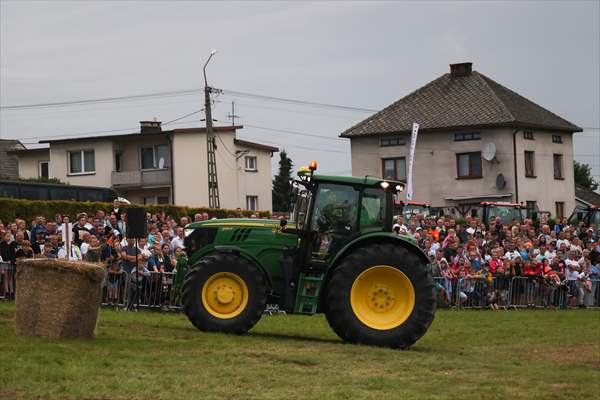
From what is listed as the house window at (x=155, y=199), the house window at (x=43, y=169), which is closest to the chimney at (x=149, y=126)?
the house window at (x=155, y=199)

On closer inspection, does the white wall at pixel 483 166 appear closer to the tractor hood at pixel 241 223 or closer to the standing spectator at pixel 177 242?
the standing spectator at pixel 177 242

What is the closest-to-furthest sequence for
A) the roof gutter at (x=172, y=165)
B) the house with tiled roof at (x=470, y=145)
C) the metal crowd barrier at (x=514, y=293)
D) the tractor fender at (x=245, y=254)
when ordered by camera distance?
the tractor fender at (x=245, y=254) → the metal crowd barrier at (x=514, y=293) → the house with tiled roof at (x=470, y=145) → the roof gutter at (x=172, y=165)

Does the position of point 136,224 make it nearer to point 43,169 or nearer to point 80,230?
point 80,230

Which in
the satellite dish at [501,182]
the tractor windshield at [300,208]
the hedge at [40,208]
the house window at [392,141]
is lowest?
the tractor windshield at [300,208]

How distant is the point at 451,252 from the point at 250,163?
48.5 meters

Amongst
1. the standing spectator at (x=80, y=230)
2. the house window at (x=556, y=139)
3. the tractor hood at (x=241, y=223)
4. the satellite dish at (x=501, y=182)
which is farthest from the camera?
the house window at (x=556, y=139)

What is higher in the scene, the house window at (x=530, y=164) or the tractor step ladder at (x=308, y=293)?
the house window at (x=530, y=164)

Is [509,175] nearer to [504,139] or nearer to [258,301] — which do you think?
[504,139]

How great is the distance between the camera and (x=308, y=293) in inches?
800

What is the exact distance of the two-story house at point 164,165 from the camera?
76625mm

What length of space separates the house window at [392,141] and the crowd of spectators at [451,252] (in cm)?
3139

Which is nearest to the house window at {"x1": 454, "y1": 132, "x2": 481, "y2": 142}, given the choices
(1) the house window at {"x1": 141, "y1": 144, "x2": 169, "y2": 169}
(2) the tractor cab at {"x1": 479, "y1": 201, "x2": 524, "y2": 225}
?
(1) the house window at {"x1": 141, "y1": 144, "x2": 169, "y2": 169}

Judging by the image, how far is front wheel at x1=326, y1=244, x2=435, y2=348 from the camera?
19.9 meters

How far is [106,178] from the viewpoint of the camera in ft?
256
